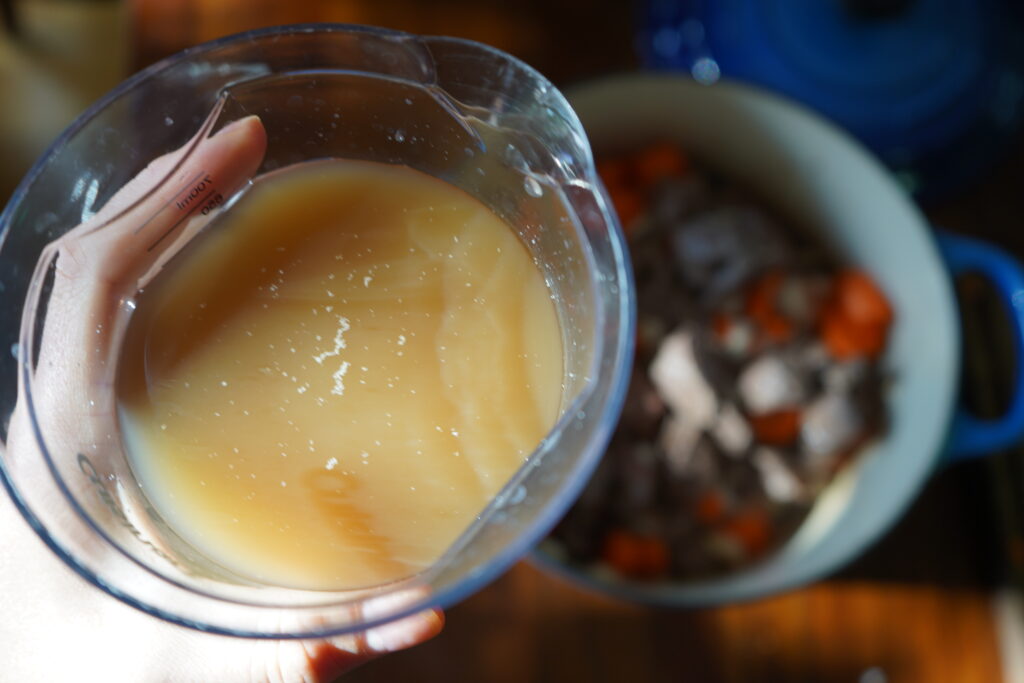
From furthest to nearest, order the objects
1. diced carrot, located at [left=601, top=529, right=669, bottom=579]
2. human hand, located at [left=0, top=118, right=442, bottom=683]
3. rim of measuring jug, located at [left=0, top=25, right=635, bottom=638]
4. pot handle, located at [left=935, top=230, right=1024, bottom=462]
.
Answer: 1. diced carrot, located at [left=601, top=529, right=669, bottom=579]
2. pot handle, located at [left=935, top=230, right=1024, bottom=462]
3. human hand, located at [left=0, top=118, right=442, bottom=683]
4. rim of measuring jug, located at [left=0, top=25, right=635, bottom=638]

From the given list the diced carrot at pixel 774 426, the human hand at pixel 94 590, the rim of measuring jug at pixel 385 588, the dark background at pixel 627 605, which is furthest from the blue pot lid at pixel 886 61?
the human hand at pixel 94 590

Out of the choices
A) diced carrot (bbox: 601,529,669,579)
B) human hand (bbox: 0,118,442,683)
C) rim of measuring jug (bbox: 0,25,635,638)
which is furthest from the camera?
diced carrot (bbox: 601,529,669,579)

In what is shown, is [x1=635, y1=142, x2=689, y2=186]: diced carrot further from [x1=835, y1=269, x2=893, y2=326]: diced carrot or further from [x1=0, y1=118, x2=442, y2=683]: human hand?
[x1=0, y1=118, x2=442, y2=683]: human hand

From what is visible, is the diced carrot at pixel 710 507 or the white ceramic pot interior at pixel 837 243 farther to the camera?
the diced carrot at pixel 710 507

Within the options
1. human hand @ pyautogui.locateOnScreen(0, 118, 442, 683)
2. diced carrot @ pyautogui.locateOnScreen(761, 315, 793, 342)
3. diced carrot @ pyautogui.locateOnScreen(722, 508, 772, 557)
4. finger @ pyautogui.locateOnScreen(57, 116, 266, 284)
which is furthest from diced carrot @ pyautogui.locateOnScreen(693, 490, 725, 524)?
finger @ pyautogui.locateOnScreen(57, 116, 266, 284)

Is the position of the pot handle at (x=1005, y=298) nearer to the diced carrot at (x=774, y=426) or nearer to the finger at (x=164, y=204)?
the diced carrot at (x=774, y=426)

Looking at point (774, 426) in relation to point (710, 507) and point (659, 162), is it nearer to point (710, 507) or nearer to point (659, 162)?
point (710, 507)

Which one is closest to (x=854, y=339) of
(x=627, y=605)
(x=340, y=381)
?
(x=627, y=605)

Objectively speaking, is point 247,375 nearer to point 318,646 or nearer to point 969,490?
point 318,646
